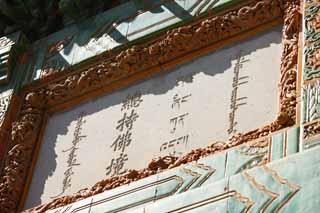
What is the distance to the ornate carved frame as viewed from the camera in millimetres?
8352

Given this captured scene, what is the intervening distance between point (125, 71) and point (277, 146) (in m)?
1.79

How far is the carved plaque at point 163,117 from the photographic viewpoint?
8188mm

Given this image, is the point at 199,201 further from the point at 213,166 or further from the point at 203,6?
the point at 203,6

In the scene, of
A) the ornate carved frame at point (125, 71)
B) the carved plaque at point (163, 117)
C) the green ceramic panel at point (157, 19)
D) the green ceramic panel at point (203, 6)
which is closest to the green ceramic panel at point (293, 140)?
the carved plaque at point (163, 117)

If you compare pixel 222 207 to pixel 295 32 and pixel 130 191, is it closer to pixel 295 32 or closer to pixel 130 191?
pixel 130 191

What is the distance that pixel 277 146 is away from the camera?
7.62 meters

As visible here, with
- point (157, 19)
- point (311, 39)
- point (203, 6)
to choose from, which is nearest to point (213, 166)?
point (311, 39)

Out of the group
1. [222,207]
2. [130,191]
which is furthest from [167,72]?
[222,207]

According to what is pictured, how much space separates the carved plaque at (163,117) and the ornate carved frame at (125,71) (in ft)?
0.27

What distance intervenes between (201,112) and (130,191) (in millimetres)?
742

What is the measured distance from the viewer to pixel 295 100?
7891mm

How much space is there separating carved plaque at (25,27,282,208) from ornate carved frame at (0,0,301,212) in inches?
3.3

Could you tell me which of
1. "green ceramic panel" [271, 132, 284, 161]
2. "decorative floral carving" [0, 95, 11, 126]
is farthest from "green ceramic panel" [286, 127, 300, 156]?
"decorative floral carving" [0, 95, 11, 126]

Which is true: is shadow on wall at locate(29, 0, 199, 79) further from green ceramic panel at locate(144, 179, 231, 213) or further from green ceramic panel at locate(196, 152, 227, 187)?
green ceramic panel at locate(144, 179, 231, 213)
